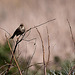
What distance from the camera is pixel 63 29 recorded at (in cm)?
582

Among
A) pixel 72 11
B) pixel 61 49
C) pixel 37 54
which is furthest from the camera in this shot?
pixel 72 11

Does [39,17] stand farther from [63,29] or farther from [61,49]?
[61,49]

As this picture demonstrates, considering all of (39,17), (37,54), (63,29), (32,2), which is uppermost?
(32,2)

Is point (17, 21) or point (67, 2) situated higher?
point (67, 2)

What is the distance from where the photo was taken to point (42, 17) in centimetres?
605

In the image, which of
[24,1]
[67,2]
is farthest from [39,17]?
[67,2]

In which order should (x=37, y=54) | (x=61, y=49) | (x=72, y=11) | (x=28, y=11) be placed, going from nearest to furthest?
1. (x=37, y=54)
2. (x=61, y=49)
3. (x=28, y=11)
4. (x=72, y=11)

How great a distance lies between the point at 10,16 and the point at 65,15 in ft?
5.39

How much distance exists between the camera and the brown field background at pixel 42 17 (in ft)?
17.9

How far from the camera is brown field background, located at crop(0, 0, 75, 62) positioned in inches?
215

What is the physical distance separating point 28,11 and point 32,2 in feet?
1.23

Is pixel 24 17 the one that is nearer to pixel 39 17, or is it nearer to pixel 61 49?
pixel 39 17

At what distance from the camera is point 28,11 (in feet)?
19.8

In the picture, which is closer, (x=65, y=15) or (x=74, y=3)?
(x=65, y=15)
